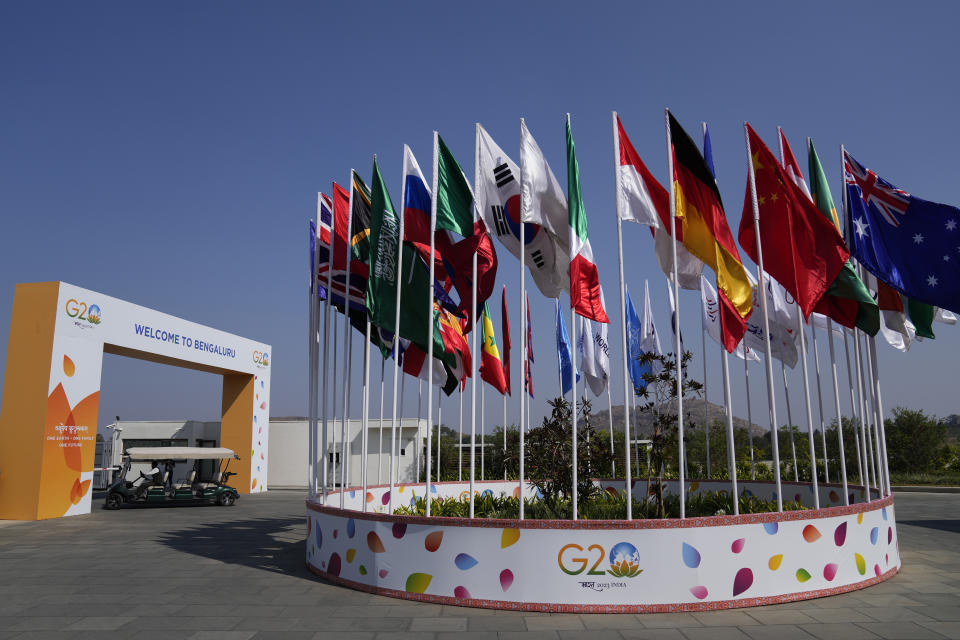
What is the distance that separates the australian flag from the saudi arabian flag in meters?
7.63

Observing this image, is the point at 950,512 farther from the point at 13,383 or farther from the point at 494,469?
the point at 13,383

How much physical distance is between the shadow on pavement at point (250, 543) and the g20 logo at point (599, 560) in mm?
4706

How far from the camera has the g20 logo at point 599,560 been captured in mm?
8055

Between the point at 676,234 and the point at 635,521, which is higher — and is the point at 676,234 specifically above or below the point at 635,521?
above

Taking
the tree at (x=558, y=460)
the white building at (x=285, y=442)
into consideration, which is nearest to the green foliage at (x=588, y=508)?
the tree at (x=558, y=460)

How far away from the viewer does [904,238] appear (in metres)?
10.3

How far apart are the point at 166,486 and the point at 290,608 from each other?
18.4 m

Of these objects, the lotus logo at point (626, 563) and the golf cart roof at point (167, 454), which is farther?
the golf cart roof at point (167, 454)

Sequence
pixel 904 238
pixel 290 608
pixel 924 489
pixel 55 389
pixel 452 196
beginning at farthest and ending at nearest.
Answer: pixel 924 489 < pixel 55 389 < pixel 452 196 < pixel 904 238 < pixel 290 608

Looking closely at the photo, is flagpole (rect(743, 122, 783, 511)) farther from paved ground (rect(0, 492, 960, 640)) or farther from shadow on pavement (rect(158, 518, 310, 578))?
shadow on pavement (rect(158, 518, 310, 578))

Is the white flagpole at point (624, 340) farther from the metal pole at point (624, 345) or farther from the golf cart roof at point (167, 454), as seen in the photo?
the golf cart roof at point (167, 454)

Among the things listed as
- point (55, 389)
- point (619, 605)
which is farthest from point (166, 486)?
point (619, 605)

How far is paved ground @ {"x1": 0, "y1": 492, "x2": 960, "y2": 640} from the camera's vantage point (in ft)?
23.7

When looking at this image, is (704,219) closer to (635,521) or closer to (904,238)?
(904,238)
